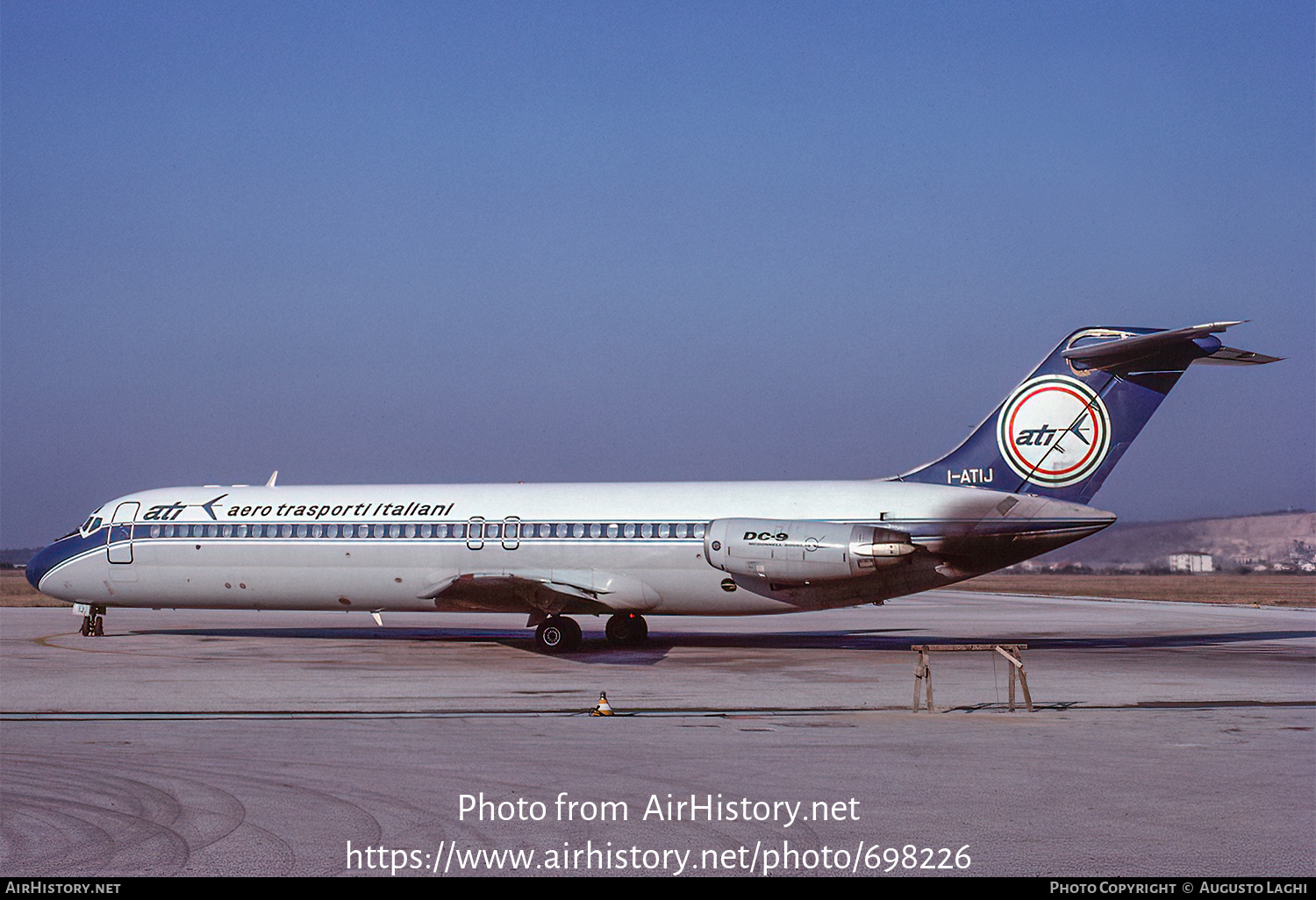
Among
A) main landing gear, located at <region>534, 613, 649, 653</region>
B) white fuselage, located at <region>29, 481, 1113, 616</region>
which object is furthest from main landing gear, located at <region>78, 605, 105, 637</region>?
main landing gear, located at <region>534, 613, 649, 653</region>

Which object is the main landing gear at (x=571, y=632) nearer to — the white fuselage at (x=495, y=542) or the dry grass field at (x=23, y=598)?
the white fuselage at (x=495, y=542)

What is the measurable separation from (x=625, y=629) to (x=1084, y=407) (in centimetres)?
1001

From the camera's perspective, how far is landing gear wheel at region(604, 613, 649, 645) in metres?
25.2

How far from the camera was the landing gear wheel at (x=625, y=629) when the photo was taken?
2517cm

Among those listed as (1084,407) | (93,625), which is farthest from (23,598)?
(1084,407)

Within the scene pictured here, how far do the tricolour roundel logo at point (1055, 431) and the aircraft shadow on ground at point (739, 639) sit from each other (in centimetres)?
429

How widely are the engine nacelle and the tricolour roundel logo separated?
271 centimetres

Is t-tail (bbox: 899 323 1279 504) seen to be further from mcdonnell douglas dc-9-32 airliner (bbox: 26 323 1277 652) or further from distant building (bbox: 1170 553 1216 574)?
distant building (bbox: 1170 553 1216 574)

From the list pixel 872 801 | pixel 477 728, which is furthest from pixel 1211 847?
pixel 477 728

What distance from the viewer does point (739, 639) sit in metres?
28.3

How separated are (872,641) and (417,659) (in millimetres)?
10233

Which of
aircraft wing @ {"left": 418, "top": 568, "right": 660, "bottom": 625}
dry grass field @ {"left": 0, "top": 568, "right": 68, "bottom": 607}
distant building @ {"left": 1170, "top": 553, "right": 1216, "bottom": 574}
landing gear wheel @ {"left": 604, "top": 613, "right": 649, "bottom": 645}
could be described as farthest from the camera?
distant building @ {"left": 1170, "top": 553, "right": 1216, "bottom": 574}

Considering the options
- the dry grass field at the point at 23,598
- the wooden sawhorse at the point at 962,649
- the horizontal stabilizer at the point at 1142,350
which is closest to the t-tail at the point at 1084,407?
the horizontal stabilizer at the point at 1142,350

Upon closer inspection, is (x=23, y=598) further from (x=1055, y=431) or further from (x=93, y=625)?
(x=1055, y=431)
